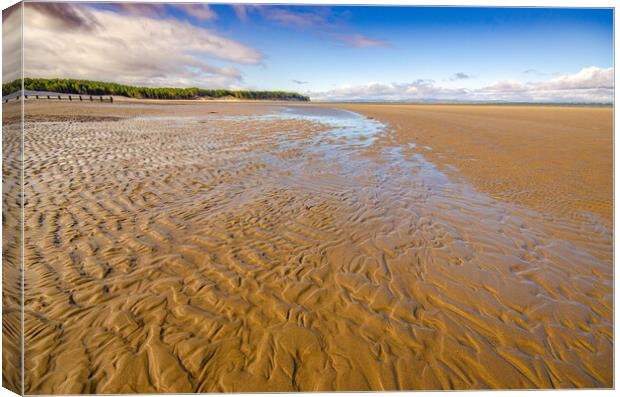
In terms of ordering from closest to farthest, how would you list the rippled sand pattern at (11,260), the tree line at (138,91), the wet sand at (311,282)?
the rippled sand pattern at (11,260) → the wet sand at (311,282) → the tree line at (138,91)

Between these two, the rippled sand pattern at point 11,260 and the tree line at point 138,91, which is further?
the tree line at point 138,91

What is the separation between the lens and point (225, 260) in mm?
Answer: 4656

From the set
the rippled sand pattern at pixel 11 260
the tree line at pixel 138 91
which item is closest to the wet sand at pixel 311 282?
the rippled sand pattern at pixel 11 260

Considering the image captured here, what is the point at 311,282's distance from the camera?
13.7 ft

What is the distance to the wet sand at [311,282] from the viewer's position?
2906mm

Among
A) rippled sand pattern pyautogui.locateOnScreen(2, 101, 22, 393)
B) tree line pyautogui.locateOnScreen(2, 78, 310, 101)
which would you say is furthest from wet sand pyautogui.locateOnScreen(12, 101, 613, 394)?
tree line pyautogui.locateOnScreen(2, 78, 310, 101)

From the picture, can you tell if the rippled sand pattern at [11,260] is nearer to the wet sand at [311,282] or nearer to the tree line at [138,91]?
the wet sand at [311,282]

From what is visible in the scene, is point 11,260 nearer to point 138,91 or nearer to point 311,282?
point 311,282

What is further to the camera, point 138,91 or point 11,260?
point 138,91

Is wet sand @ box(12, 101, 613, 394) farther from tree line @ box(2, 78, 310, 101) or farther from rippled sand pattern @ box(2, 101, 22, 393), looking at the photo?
tree line @ box(2, 78, 310, 101)

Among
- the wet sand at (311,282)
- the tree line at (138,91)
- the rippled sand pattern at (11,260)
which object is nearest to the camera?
the rippled sand pattern at (11,260)

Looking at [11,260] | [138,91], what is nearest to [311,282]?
[11,260]

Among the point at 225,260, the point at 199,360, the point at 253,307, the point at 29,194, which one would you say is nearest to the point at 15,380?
the point at 199,360

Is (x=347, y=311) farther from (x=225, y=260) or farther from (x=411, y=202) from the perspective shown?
(x=411, y=202)
